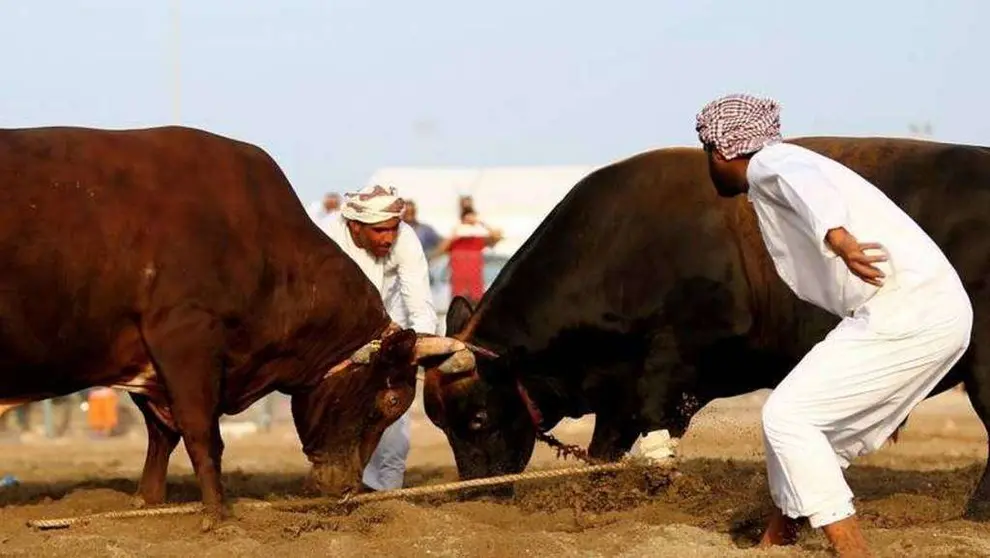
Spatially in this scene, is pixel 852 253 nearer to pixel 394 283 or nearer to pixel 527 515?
pixel 527 515

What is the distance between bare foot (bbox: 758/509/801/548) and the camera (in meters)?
6.15

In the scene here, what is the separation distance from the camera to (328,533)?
22.5 ft

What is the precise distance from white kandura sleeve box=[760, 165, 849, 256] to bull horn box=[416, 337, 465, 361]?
3.15 metres

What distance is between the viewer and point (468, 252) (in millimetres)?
15844

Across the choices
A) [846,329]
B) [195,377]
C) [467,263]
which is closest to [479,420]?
[195,377]

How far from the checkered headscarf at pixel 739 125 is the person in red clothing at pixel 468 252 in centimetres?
982

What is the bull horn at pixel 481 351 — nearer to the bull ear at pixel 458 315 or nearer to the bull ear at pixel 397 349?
the bull ear at pixel 458 315

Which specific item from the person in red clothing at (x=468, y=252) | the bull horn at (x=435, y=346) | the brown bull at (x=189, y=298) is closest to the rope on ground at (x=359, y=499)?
the brown bull at (x=189, y=298)

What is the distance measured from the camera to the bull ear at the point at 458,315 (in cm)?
929

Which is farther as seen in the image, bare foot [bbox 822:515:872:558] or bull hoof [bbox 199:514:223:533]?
bull hoof [bbox 199:514:223:533]

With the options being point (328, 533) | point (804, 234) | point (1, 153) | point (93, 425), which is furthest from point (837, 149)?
point (93, 425)

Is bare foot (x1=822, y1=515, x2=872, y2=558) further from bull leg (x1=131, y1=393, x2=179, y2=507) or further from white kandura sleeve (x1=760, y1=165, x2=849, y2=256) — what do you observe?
bull leg (x1=131, y1=393, x2=179, y2=507)

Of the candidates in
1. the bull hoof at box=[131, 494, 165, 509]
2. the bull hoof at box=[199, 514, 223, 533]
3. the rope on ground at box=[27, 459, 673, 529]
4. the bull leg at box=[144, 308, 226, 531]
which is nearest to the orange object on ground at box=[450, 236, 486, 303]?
the bull hoof at box=[131, 494, 165, 509]

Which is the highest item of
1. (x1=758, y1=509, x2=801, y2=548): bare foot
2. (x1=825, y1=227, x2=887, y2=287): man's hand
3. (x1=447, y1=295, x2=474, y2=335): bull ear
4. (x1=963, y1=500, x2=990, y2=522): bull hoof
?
(x1=825, y1=227, x2=887, y2=287): man's hand
